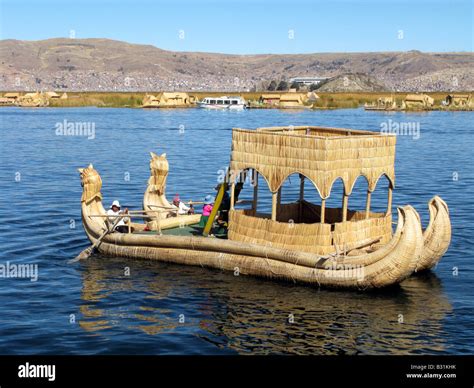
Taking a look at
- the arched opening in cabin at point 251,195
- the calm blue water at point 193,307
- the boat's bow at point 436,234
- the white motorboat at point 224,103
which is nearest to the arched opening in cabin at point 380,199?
the calm blue water at point 193,307

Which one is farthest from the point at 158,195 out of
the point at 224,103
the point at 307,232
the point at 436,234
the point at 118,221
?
the point at 224,103

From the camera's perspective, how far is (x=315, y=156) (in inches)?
827

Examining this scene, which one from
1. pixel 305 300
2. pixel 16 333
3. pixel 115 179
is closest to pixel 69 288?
pixel 16 333

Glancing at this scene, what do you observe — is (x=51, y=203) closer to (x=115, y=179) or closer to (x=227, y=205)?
(x=115, y=179)

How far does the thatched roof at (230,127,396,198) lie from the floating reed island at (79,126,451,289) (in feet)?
0.10

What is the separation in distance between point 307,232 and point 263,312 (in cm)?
319

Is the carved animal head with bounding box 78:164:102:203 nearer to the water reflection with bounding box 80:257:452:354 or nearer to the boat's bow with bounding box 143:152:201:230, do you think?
the boat's bow with bounding box 143:152:201:230

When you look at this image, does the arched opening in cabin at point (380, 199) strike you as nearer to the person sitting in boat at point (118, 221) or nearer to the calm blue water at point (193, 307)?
the calm blue water at point (193, 307)

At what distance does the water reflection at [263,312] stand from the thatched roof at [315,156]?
3238 millimetres

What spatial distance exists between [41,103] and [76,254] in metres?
116

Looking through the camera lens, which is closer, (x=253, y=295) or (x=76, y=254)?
(x=253, y=295)

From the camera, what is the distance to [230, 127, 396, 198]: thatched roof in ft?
68.8

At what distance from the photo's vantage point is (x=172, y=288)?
22.0m
